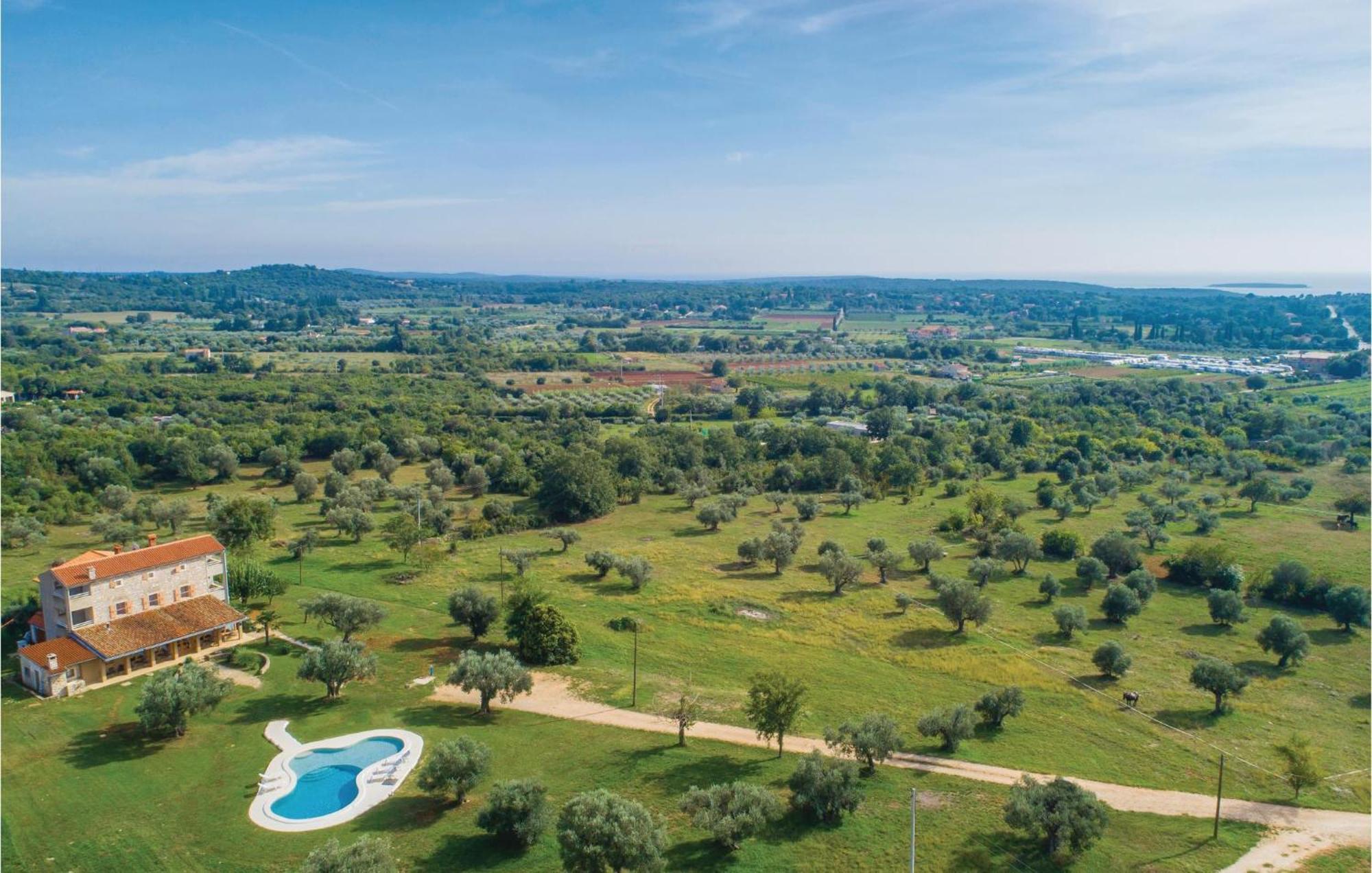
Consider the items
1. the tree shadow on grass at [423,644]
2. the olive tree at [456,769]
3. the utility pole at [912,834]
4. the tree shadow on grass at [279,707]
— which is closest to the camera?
the utility pole at [912,834]

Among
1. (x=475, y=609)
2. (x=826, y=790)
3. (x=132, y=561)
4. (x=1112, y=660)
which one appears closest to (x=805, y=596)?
(x=1112, y=660)

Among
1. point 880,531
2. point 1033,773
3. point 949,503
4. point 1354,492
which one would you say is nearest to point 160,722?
point 1033,773

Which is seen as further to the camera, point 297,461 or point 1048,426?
point 1048,426

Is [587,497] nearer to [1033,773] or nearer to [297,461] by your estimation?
[297,461]

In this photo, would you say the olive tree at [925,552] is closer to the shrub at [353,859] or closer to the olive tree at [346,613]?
the olive tree at [346,613]

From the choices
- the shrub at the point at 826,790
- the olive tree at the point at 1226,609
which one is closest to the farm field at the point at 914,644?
the olive tree at the point at 1226,609

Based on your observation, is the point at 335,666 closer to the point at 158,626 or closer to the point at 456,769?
the point at 456,769
